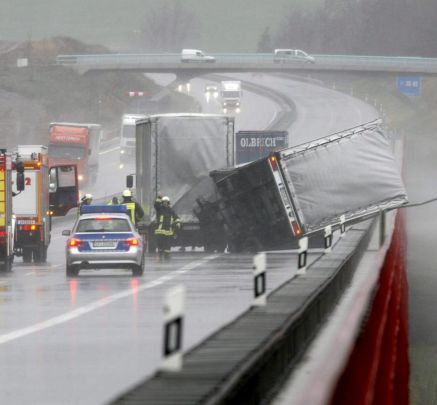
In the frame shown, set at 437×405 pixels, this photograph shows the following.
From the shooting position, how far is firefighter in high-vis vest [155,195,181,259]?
40.2 meters

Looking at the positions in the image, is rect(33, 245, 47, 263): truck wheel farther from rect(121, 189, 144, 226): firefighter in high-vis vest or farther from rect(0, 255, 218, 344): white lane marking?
rect(0, 255, 218, 344): white lane marking

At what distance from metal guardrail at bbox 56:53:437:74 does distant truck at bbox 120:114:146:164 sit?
59187 mm

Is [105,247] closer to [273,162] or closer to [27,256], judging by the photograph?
[273,162]

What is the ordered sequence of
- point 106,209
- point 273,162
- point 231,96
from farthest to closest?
1. point 231,96
2. point 273,162
3. point 106,209

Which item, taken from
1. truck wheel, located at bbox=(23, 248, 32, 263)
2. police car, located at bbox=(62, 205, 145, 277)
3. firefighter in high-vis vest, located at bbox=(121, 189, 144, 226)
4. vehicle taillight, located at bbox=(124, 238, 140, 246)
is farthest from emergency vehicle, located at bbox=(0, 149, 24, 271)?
truck wheel, located at bbox=(23, 248, 32, 263)

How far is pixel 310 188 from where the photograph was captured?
4150 cm

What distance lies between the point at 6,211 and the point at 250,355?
92.1 ft

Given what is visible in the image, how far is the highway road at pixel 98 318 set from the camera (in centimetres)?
1499

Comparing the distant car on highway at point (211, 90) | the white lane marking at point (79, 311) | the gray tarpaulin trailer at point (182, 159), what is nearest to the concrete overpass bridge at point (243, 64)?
the distant car on highway at point (211, 90)

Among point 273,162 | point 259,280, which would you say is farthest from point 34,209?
point 259,280

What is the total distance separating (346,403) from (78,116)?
16249cm

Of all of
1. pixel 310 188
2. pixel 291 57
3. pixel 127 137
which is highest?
pixel 291 57

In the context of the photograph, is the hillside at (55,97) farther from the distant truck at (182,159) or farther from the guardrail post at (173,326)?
the guardrail post at (173,326)

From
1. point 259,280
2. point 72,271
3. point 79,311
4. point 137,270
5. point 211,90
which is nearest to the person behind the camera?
point 259,280
